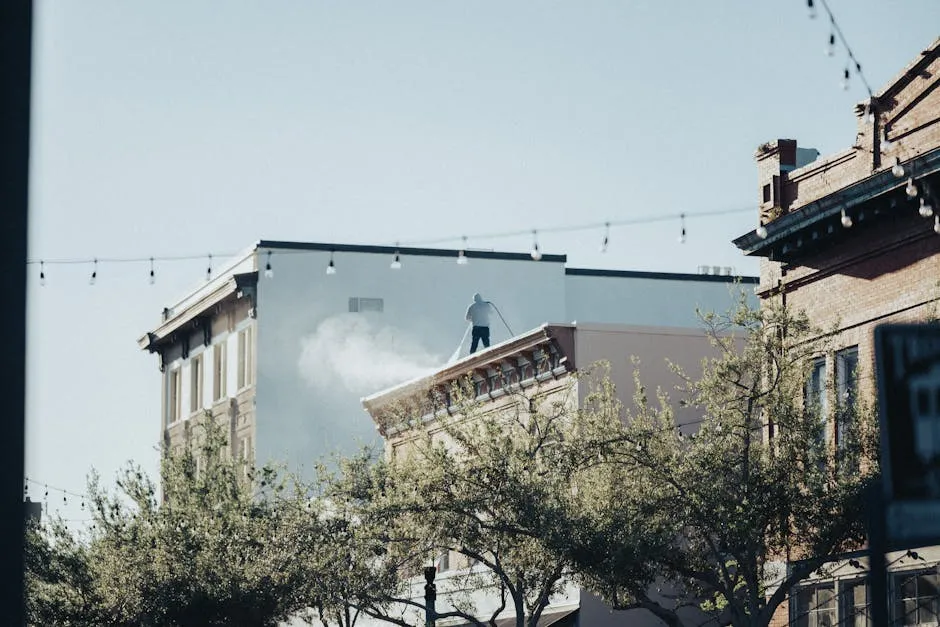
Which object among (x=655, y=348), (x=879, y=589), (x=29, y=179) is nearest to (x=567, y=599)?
(x=655, y=348)

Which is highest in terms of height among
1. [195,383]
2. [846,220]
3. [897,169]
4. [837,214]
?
[195,383]

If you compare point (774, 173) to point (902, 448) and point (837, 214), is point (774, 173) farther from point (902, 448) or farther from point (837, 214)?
point (902, 448)

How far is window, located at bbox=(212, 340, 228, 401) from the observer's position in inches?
2101

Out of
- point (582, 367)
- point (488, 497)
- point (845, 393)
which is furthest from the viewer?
point (582, 367)

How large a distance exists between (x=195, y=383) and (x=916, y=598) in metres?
38.4

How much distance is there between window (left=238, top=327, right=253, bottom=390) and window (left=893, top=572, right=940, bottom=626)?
30981 mm

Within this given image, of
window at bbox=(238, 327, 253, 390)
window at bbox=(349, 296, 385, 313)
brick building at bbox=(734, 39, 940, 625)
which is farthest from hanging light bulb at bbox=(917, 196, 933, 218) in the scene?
window at bbox=(238, 327, 253, 390)

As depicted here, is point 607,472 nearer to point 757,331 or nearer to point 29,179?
point 757,331

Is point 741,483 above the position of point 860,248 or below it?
below

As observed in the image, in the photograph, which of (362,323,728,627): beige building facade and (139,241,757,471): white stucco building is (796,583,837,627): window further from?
(139,241,757,471): white stucco building

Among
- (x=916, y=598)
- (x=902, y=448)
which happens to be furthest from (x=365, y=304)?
(x=902, y=448)

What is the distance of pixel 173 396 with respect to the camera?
195 ft

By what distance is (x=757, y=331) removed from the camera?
2027 centimetres

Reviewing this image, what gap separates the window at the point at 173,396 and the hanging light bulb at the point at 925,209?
4105 centimetres
